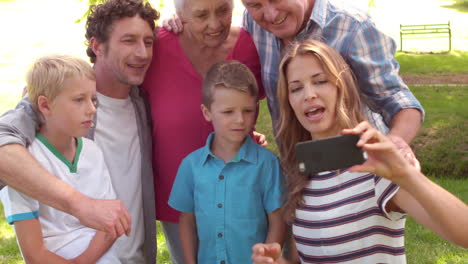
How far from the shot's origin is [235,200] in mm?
3082

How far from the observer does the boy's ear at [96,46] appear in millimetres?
3553

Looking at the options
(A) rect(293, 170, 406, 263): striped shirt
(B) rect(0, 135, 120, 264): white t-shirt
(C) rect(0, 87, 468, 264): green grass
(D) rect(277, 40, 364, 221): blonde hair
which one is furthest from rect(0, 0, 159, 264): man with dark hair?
(C) rect(0, 87, 468, 264): green grass

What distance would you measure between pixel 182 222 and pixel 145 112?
2.45 ft

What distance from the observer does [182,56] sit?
3.62m

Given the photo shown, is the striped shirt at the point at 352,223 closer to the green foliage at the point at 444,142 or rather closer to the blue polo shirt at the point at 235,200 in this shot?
the blue polo shirt at the point at 235,200

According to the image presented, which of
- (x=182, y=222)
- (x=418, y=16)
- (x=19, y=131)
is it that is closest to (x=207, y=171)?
(x=182, y=222)

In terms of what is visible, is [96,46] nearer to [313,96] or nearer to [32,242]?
[32,242]

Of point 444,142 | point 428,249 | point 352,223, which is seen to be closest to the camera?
point 352,223

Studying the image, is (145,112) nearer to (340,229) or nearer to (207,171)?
(207,171)

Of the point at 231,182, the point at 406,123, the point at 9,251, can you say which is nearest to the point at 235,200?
the point at 231,182

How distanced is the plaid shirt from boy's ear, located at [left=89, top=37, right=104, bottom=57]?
1228 mm

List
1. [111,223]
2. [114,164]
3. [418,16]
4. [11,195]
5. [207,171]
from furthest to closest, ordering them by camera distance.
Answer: [418,16]
[114,164]
[207,171]
[11,195]
[111,223]

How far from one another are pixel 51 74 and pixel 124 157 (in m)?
0.76

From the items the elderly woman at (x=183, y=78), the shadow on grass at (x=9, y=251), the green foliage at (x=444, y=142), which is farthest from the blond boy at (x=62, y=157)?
the green foliage at (x=444, y=142)
